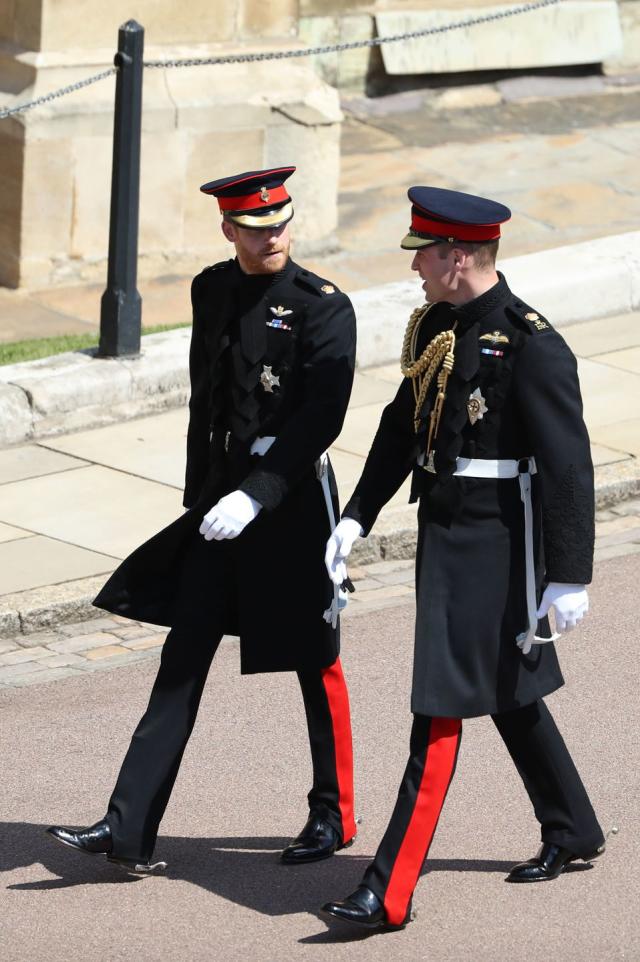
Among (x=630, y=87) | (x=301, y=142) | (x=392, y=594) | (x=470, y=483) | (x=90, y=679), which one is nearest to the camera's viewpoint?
(x=470, y=483)

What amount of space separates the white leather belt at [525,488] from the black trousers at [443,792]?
0.20 metres

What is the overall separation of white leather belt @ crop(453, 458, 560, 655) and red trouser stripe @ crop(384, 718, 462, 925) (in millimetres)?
275

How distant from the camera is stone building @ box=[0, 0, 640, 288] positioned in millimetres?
10898

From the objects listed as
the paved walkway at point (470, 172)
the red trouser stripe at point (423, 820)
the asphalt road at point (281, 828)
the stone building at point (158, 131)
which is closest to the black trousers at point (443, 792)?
the red trouser stripe at point (423, 820)

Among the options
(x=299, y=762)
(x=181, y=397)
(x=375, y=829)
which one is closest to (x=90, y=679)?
(x=299, y=762)

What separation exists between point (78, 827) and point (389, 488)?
1324mm

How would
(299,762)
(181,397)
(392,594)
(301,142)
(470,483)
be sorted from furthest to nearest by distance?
(301,142) < (181,397) < (392,594) < (299,762) < (470,483)

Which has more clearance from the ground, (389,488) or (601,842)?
(389,488)

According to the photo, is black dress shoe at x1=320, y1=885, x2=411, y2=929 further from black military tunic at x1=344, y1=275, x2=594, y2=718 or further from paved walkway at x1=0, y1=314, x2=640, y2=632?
paved walkway at x1=0, y1=314, x2=640, y2=632

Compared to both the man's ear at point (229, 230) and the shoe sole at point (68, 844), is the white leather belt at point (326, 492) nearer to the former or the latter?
the man's ear at point (229, 230)

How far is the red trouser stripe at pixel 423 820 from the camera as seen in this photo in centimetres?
488

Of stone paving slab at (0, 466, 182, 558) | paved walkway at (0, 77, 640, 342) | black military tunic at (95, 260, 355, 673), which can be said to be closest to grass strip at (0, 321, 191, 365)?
paved walkway at (0, 77, 640, 342)

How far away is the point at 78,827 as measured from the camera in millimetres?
5551

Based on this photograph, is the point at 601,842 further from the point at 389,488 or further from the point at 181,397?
the point at 181,397
